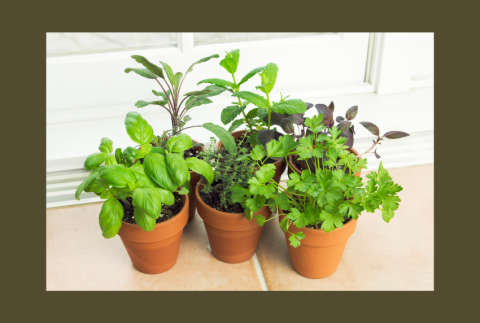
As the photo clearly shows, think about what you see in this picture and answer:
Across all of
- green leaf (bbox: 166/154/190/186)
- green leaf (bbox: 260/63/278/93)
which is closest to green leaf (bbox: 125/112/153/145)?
green leaf (bbox: 166/154/190/186)

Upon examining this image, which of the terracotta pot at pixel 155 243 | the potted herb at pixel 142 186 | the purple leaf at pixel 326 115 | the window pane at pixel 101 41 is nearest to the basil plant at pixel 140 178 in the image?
the potted herb at pixel 142 186

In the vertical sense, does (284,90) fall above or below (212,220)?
above

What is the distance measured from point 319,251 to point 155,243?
0.57m

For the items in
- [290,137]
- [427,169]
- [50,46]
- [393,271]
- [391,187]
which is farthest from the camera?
[427,169]

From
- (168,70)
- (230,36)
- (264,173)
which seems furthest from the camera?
(230,36)

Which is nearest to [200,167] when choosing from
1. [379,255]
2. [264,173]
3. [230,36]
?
[264,173]

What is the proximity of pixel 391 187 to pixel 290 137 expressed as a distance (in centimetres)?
36

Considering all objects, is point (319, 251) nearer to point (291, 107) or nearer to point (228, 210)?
point (228, 210)

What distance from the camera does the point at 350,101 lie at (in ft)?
7.32

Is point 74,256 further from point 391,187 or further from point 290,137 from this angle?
point 391,187

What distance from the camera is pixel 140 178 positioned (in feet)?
4.21

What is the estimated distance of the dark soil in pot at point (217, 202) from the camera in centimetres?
151

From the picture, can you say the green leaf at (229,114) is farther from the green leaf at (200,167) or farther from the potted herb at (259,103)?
the green leaf at (200,167)

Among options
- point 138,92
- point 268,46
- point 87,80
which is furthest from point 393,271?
point 87,80
